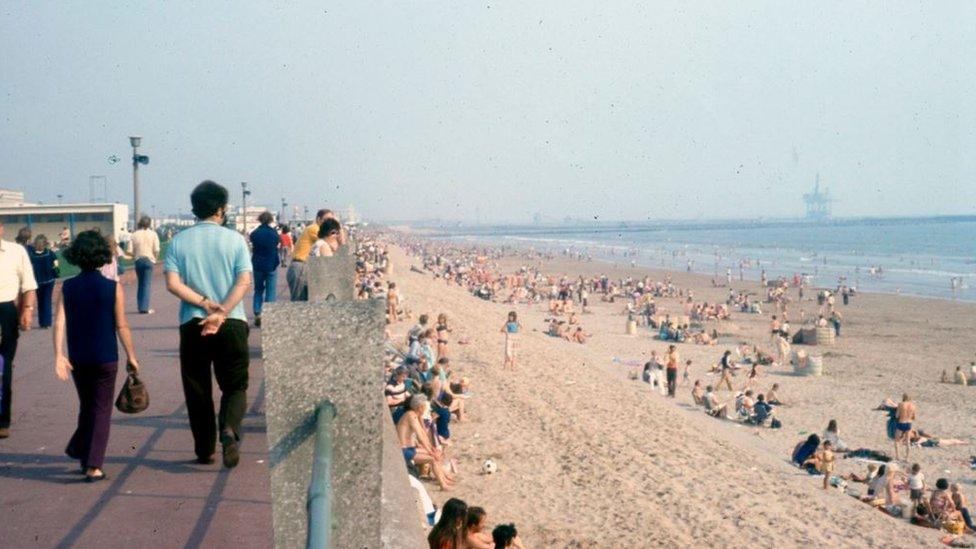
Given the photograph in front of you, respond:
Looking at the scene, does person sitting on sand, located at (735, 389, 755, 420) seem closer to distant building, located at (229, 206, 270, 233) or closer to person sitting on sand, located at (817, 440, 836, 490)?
person sitting on sand, located at (817, 440, 836, 490)

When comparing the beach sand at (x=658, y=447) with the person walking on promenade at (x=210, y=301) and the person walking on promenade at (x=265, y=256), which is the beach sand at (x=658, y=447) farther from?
the person walking on promenade at (x=210, y=301)

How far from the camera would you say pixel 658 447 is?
13.1 m

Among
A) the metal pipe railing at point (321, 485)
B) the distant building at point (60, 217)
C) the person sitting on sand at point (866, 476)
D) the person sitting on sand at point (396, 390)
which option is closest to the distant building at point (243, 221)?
the distant building at point (60, 217)

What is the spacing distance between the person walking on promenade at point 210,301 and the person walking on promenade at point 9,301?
5.79ft

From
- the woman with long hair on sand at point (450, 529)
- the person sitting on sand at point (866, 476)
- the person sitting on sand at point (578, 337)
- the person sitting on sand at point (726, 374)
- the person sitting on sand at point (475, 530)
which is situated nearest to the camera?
the woman with long hair on sand at point (450, 529)

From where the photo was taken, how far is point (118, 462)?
5059 millimetres

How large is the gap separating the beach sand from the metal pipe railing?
7410 mm

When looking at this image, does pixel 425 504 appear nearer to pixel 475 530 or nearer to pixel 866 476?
pixel 475 530

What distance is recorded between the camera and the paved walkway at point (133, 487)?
3908 mm

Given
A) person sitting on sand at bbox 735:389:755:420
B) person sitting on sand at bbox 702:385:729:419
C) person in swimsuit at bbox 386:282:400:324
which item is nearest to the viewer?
person sitting on sand at bbox 735:389:755:420

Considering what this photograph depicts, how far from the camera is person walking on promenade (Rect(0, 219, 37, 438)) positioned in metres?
5.53

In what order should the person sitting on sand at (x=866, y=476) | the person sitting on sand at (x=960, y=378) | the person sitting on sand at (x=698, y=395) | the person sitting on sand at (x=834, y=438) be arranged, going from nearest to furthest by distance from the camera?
the person sitting on sand at (x=866, y=476)
the person sitting on sand at (x=834, y=438)
the person sitting on sand at (x=698, y=395)
the person sitting on sand at (x=960, y=378)

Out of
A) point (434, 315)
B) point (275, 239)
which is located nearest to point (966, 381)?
point (434, 315)

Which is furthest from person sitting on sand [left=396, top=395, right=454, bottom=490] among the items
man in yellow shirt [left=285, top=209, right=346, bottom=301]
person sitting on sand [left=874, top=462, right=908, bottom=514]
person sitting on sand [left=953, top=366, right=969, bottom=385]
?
person sitting on sand [left=953, top=366, right=969, bottom=385]
